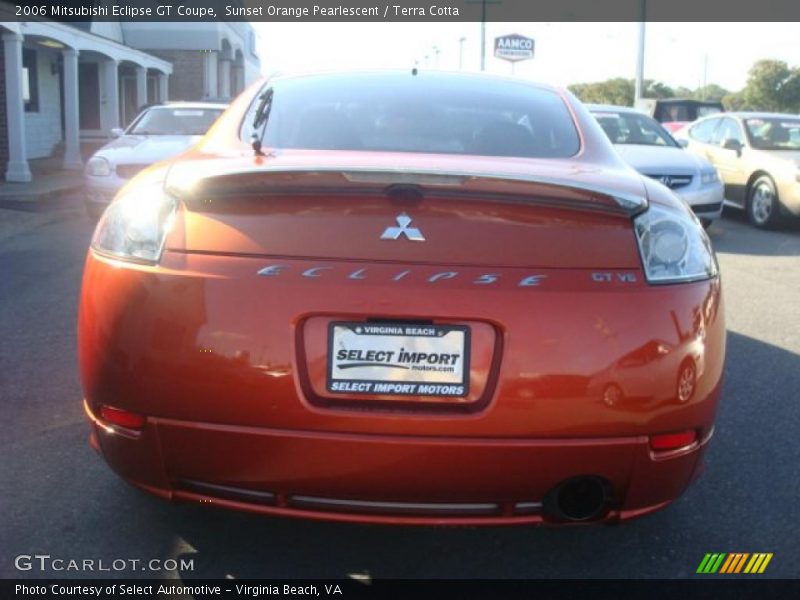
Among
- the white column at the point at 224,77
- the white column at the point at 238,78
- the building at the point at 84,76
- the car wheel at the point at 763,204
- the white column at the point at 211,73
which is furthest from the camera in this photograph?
the white column at the point at 238,78

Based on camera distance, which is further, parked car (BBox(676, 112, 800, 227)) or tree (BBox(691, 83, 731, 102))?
tree (BBox(691, 83, 731, 102))

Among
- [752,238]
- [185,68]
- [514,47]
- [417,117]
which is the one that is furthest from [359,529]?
[514,47]

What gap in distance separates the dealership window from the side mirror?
13571 millimetres

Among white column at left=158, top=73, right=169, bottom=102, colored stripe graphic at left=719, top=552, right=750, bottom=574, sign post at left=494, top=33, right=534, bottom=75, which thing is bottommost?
colored stripe graphic at left=719, top=552, right=750, bottom=574

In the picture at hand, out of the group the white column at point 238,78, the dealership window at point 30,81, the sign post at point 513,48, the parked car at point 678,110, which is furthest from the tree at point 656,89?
the dealership window at point 30,81

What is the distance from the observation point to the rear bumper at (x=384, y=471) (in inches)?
88.0

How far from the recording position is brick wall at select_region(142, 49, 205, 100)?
99.9ft

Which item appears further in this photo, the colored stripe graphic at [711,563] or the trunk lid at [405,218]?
the colored stripe graphic at [711,563]

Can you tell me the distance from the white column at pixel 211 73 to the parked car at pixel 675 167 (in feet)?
75.0

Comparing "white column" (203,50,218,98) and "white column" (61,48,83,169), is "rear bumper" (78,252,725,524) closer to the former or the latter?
"white column" (61,48,83,169)

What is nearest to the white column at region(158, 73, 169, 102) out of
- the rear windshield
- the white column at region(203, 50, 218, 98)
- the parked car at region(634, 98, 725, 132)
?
A: the white column at region(203, 50, 218, 98)

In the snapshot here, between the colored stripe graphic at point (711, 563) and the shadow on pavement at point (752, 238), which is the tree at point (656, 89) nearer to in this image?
the shadow on pavement at point (752, 238)

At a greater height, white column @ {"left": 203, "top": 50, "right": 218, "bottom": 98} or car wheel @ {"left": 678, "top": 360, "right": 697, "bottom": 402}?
white column @ {"left": 203, "top": 50, "right": 218, "bottom": 98}

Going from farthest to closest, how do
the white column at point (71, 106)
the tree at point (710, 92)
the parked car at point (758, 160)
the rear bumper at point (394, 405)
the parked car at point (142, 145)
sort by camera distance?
the tree at point (710, 92) < the white column at point (71, 106) < the parked car at point (758, 160) < the parked car at point (142, 145) < the rear bumper at point (394, 405)
